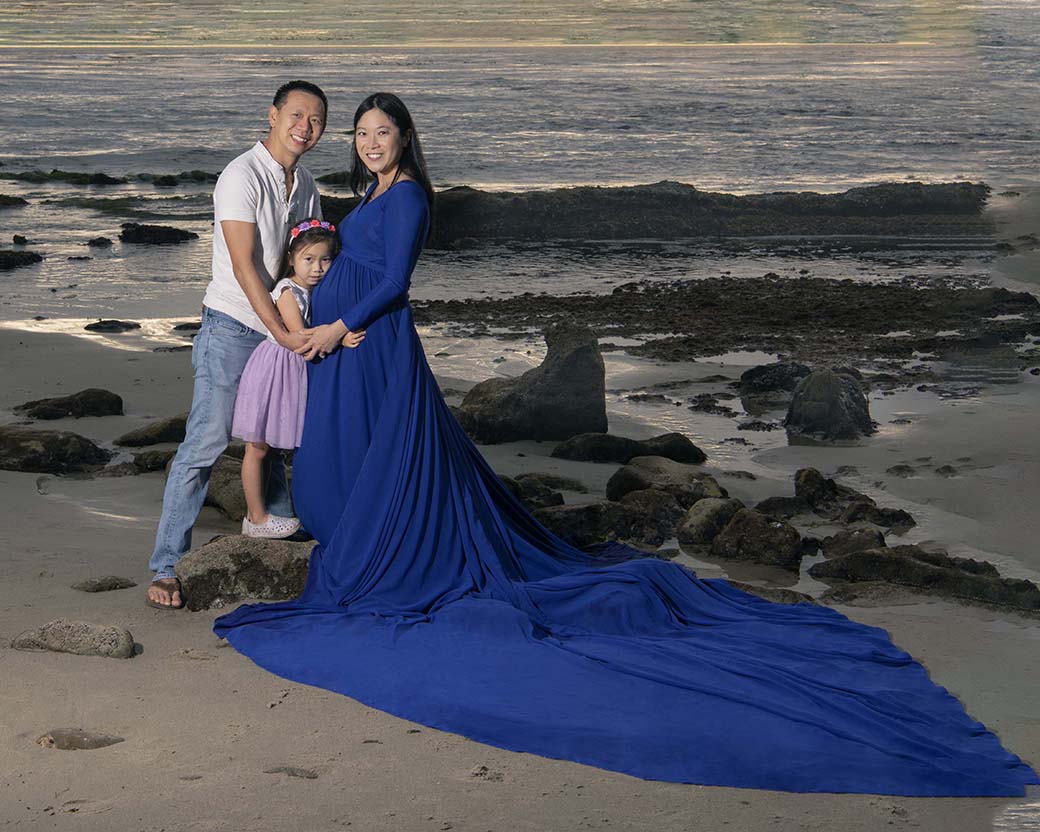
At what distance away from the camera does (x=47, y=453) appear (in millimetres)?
8016

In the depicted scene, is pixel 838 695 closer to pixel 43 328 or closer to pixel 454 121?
pixel 43 328

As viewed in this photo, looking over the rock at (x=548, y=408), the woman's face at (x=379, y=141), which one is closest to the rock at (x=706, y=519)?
the rock at (x=548, y=408)

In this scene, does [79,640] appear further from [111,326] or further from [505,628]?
[111,326]

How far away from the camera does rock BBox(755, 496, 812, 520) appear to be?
7.54m

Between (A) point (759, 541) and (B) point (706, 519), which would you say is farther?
(B) point (706, 519)

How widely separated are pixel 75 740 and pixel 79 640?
2.50 feet

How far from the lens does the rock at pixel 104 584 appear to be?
19.1 feet

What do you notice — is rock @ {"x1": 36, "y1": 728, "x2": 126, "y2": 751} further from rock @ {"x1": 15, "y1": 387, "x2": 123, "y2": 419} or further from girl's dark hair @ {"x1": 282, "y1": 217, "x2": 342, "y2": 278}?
rock @ {"x1": 15, "y1": 387, "x2": 123, "y2": 419}

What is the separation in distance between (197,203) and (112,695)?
1733 cm

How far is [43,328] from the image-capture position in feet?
39.4

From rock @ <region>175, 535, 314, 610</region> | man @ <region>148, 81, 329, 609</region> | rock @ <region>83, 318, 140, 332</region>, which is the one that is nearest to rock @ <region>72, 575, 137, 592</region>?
man @ <region>148, 81, 329, 609</region>

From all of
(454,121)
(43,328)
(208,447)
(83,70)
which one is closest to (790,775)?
(208,447)

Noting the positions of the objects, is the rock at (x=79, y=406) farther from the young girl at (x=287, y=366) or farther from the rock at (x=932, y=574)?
the rock at (x=932, y=574)

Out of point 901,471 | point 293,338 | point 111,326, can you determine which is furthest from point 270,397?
point 111,326
